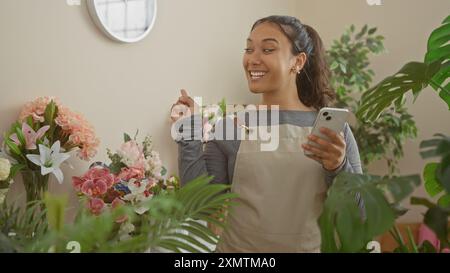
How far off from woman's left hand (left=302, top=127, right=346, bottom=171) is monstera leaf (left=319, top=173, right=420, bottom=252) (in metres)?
0.43

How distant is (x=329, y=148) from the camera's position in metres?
1.15

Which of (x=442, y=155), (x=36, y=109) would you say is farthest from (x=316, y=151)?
(x=36, y=109)

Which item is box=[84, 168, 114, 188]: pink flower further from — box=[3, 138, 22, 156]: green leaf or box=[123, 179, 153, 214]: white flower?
box=[3, 138, 22, 156]: green leaf

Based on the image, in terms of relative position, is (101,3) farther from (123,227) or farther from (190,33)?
(123,227)

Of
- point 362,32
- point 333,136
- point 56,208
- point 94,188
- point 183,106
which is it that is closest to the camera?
point 56,208

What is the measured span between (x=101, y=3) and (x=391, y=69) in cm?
213

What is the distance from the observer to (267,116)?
4.84 feet

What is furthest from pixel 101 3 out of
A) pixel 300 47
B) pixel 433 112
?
pixel 433 112

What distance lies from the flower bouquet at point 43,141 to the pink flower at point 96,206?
0.59 ft

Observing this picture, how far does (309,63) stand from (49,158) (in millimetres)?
876

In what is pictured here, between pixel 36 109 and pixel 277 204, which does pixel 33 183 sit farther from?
pixel 277 204

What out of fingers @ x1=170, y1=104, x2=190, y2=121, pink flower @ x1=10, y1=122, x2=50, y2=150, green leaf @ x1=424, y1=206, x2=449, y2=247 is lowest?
pink flower @ x1=10, y1=122, x2=50, y2=150

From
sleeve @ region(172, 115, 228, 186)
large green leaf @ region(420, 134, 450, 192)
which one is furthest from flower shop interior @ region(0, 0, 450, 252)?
sleeve @ region(172, 115, 228, 186)

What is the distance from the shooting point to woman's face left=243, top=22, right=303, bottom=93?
1.47 meters
